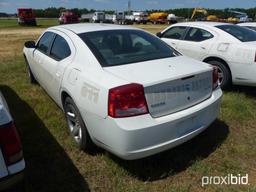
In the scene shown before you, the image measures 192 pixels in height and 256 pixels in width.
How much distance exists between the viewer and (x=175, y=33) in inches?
296

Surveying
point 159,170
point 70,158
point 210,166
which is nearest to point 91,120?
point 70,158

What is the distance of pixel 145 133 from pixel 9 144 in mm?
1257

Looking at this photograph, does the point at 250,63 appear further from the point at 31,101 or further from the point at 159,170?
the point at 31,101

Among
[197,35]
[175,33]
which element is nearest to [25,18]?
[175,33]

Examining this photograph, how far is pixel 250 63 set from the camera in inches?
218

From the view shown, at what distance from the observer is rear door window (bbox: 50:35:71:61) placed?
4035mm

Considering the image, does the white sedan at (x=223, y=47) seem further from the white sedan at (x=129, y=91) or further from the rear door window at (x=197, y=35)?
the white sedan at (x=129, y=91)

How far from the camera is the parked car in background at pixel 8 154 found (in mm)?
2096

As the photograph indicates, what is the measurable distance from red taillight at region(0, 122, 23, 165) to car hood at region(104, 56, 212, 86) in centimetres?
125

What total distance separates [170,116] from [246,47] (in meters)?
3.47

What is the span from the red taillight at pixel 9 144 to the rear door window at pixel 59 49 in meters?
1.95

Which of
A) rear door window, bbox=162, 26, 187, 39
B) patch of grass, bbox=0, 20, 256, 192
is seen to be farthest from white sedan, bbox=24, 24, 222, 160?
rear door window, bbox=162, 26, 187, 39

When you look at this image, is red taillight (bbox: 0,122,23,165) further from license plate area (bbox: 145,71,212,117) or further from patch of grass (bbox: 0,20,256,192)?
license plate area (bbox: 145,71,212,117)

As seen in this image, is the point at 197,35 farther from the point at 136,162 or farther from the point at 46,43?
the point at 136,162
